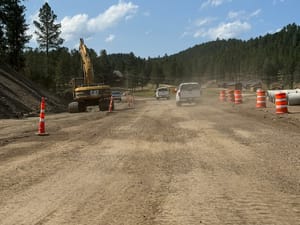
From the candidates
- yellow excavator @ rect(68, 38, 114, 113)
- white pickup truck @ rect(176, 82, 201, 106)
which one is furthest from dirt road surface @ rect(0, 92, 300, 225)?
white pickup truck @ rect(176, 82, 201, 106)

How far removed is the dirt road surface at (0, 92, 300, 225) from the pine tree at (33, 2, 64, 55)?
87031 mm

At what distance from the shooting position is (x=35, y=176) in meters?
8.35

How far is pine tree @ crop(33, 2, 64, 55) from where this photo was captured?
317 feet

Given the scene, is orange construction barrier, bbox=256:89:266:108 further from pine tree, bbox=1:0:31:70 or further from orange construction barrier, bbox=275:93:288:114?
pine tree, bbox=1:0:31:70

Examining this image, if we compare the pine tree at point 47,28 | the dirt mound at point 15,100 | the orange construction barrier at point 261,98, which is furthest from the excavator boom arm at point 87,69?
the pine tree at point 47,28

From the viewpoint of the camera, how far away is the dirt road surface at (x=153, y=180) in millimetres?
5844

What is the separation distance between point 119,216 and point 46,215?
0.93 metres

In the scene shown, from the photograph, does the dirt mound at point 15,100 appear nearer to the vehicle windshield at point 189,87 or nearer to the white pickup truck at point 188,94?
the white pickup truck at point 188,94

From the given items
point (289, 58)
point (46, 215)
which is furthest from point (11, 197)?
point (289, 58)

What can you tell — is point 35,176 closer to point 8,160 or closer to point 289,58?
point 8,160

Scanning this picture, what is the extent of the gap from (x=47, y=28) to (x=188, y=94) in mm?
65916

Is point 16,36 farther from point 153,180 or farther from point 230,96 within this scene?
point 153,180

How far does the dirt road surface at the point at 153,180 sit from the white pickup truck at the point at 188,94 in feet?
80.0

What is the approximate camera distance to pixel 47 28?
321ft
